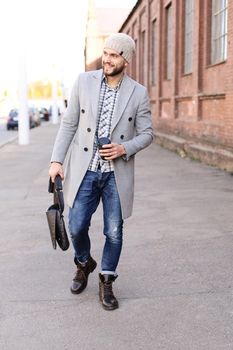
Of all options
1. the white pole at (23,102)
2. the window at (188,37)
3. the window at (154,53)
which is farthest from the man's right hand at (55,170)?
the window at (154,53)

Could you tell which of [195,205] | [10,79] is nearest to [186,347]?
[195,205]

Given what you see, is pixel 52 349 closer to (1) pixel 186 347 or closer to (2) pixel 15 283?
(1) pixel 186 347

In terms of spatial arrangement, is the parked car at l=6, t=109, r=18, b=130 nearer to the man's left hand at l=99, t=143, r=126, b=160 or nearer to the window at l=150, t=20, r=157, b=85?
the window at l=150, t=20, r=157, b=85

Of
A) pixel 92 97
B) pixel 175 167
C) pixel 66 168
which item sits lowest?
pixel 175 167

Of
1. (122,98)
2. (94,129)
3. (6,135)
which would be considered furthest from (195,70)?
(6,135)

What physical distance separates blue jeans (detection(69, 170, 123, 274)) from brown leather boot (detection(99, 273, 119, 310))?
55mm

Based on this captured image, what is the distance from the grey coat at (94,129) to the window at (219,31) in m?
10.1

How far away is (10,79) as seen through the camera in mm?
97750

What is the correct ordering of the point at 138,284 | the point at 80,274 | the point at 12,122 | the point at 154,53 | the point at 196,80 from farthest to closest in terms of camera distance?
the point at 12,122 → the point at 154,53 → the point at 196,80 → the point at 138,284 → the point at 80,274

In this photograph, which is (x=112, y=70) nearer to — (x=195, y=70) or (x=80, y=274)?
(x=80, y=274)

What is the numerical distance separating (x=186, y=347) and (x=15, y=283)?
1885 mm

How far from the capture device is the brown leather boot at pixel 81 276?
4582 mm

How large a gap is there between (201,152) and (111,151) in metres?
11.0

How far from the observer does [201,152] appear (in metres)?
14.7
